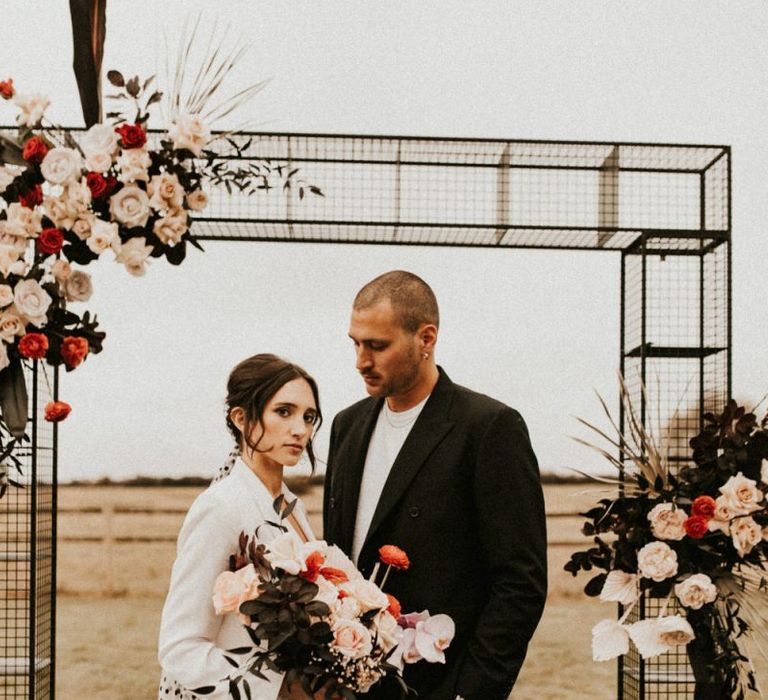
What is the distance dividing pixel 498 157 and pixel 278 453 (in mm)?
3147

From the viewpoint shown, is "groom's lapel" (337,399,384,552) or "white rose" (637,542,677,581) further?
"white rose" (637,542,677,581)

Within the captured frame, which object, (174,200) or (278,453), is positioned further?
(174,200)

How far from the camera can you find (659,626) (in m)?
2.71

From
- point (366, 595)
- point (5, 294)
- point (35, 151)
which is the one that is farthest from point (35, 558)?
point (366, 595)

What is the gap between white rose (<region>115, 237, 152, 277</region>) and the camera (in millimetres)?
2471

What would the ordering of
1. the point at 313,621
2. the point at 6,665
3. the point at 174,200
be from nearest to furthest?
the point at 313,621
the point at 174,200
the point at 6,665

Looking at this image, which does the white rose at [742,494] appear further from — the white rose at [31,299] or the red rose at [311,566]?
the white rose at [31,299]

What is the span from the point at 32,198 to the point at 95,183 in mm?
175

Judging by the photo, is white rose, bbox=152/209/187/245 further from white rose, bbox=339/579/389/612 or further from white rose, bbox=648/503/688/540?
white rose, bbox=648/503/688/540

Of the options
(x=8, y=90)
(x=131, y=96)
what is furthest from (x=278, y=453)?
(x=8, y=90)

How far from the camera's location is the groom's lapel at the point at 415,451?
2.49 meters

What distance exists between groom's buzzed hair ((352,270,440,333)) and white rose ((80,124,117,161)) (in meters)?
0.74

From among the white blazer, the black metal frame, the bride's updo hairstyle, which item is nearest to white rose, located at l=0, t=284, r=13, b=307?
the bride's updo hairstyle

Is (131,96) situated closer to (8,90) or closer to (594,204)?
(8,90)
